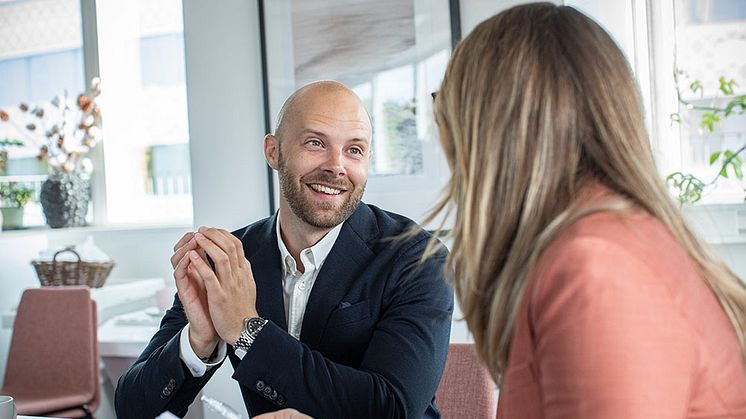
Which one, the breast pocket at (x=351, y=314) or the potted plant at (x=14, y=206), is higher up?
the potted plant at (x=14, y=206)

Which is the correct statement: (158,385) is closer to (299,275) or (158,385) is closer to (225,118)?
(299,275)

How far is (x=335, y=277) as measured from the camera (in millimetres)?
1650

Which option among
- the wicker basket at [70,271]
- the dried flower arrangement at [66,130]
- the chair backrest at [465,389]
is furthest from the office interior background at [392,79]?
the dried flower arrangement at [66,130]

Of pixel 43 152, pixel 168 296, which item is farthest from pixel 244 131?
pixel 43 152

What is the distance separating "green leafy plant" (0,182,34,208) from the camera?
14.1 ft

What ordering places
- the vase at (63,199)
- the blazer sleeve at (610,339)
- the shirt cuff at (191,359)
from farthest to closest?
the vase at (63,199) → the shirt cuff at (191,359) → the blazer sleeve at (610,339)

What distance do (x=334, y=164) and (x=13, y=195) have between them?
3.17m

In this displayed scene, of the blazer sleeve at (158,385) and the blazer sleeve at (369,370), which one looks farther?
the blazer sleeve at (158,385)

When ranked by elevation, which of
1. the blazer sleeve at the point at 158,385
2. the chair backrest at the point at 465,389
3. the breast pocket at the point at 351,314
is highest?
the breast pocket at the point at 351,314

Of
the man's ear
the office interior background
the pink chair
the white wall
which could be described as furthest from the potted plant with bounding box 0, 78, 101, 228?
the man's ear

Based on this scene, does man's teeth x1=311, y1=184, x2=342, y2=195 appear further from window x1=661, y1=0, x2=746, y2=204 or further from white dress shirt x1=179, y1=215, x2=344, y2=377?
window x1=661, y1=0, x2=746, y2=204

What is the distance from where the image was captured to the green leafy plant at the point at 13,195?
4297 millimetres

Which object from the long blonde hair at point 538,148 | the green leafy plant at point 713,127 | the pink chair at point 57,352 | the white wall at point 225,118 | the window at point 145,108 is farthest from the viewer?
the window at point 145,108

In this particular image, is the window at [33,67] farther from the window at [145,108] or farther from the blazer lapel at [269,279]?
the blazer lapel at [269,279]
